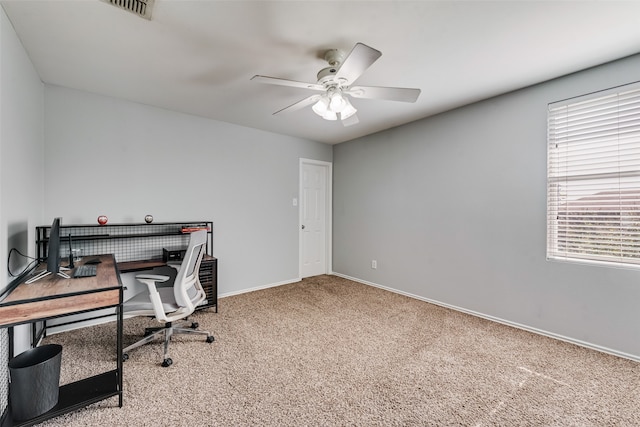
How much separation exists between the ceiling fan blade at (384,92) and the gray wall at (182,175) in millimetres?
2327

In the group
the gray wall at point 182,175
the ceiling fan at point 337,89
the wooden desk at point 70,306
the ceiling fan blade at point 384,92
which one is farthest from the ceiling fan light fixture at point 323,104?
the gray wall at point 182,175

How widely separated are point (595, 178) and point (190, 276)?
3630mm

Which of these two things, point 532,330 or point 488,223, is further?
point 488,223

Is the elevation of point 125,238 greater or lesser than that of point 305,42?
lesser

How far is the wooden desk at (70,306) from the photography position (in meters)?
1.49

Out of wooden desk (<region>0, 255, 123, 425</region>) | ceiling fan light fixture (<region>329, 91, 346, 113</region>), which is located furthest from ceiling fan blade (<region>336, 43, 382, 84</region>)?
wooden desk (<region>0, 255, 123, 425</region>)

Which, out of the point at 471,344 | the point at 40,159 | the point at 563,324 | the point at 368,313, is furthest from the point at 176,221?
the point at 563,324

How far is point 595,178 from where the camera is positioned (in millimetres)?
2459

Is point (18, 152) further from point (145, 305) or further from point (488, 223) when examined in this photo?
point (488, 223)

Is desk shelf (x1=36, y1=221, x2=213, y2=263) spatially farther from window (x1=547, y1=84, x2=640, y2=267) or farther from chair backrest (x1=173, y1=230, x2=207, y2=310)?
window (x1=547, y1=84, x2=640, y2=267)

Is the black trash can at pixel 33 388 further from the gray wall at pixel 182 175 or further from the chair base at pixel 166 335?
the gray wall at pixel 182 175

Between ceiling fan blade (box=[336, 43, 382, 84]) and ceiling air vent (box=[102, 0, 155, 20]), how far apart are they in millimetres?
1180

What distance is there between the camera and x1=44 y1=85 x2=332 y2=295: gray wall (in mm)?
2850

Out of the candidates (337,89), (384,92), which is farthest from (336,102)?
(384,92)
